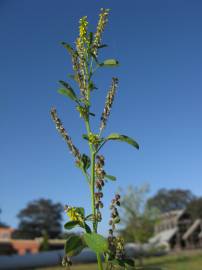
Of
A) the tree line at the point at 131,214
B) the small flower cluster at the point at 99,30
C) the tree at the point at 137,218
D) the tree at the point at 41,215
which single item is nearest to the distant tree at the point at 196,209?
the tree line at the point at 131,214

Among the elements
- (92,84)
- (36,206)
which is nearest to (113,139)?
(92,84)

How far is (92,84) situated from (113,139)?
0.87ft

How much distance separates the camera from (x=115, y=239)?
5.61 feet

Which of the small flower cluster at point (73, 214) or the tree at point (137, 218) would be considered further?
the tree at point (137, 218)

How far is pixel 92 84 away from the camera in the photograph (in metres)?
1.88

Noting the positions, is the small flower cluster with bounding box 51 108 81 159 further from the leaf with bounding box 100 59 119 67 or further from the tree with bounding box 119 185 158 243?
the tree with bounding box 119 185 158 243

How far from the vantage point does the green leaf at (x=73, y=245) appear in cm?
144

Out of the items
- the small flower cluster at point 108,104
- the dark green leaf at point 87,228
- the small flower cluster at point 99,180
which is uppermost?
the small flower cluster at point 108,104

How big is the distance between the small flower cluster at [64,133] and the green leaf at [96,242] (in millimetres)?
434

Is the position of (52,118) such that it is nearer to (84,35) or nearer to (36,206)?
(84,35)

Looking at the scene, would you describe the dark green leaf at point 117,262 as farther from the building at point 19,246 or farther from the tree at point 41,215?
the tree at point 41,215

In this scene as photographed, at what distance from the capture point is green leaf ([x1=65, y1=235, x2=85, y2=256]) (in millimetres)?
1441

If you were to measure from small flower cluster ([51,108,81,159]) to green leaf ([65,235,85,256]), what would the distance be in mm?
426

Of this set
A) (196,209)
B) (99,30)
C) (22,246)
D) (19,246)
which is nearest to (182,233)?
(196,209)
